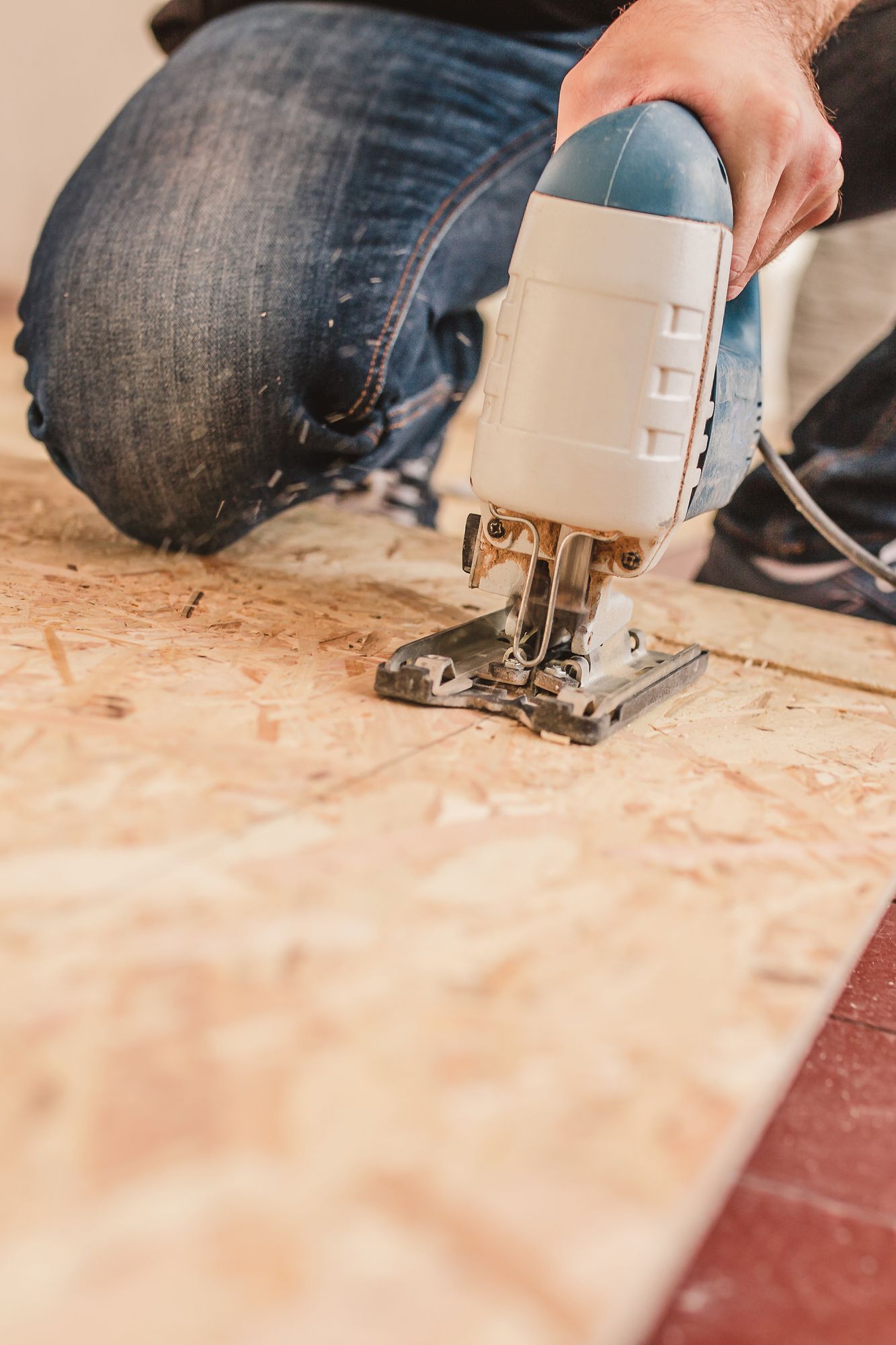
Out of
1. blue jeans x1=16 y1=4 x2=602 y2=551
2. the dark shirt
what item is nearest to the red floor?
blue jeans x1=16 y1=4 x2=602 y2=551

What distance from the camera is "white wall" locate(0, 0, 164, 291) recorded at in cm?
469

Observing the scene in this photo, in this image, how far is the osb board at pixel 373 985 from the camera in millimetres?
415

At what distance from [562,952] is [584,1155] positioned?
16 cm

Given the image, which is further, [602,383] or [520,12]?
[520,12]

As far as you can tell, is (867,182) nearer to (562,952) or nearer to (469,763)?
(469,763)

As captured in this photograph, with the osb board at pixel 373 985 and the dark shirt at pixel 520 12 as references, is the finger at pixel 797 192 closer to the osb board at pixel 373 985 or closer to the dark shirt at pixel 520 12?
the osb board at pixel 373 985

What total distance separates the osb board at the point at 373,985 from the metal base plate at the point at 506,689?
2cm

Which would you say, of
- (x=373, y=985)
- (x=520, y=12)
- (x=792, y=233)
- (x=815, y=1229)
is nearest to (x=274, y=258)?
(x=520, y=12)

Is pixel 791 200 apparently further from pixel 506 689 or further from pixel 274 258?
pixel 274 258

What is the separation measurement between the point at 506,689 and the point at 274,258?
2.39 ft

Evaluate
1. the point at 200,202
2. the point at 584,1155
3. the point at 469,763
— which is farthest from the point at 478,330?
the point at 584,1155

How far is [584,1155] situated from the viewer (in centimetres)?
48

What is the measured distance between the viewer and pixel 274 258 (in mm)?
1418

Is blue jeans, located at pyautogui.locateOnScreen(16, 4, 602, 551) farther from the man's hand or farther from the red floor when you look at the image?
the red floor
